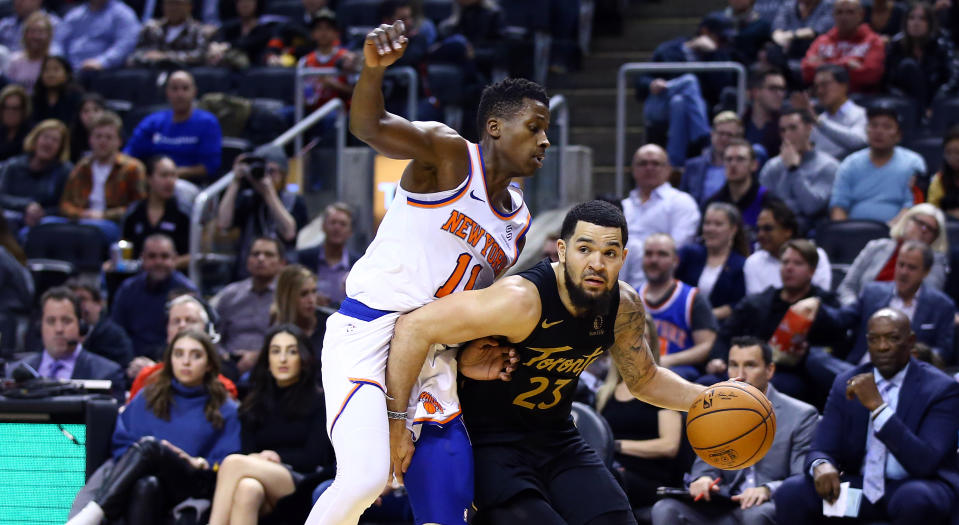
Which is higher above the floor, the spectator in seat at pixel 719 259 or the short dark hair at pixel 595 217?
the short dark hair at pixel 595 217

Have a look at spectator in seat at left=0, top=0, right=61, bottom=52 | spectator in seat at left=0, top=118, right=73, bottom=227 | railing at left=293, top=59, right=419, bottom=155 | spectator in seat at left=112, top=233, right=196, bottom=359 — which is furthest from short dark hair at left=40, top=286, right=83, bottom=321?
spectator in seat at left=0, top=0, right=61, bottom=52

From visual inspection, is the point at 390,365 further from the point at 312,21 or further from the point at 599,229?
the point at 312,21

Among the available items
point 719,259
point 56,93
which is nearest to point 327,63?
point 56,93

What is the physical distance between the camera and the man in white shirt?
9344 millimetres

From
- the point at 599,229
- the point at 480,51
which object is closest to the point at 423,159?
the point at 599,229

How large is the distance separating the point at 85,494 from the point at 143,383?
3.21 feet

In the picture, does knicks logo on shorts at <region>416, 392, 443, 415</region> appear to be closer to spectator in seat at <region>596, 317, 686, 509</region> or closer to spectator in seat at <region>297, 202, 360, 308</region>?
spectator in seat at <region>596, 317, 686, 509</region>

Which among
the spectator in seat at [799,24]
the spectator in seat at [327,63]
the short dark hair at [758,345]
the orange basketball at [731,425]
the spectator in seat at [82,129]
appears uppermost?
the spectator in seat at [799,24]

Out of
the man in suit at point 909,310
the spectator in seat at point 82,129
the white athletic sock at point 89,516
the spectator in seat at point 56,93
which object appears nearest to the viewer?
the white athletic sock at point 89,516

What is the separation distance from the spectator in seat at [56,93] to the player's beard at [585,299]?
28.3 ft

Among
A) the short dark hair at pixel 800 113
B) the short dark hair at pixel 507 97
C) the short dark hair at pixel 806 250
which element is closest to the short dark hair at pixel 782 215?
the short dark hair at pixel 806 250

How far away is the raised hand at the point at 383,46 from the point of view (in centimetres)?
455

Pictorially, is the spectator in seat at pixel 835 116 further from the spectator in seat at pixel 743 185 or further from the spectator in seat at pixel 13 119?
the spectator in seat at pixel 13 119

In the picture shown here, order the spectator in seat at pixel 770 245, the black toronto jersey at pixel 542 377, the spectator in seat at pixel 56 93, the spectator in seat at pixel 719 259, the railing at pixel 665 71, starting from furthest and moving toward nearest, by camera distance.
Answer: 1. the spectator in seat at pixel 56 93
2. the railing at pixel 665 71
3. the spectator in seat at pixel 719 259
4. the spectator in seat at pixel 770 245
5. the black toronto jersey at pixel 542 377
